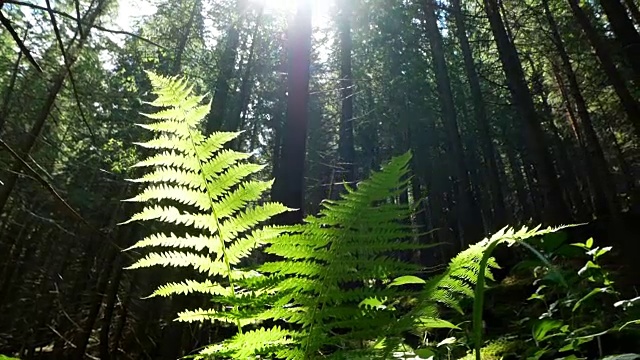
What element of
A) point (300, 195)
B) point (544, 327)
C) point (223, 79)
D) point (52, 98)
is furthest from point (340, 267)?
point (223, 79)

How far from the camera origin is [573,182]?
2289 centimetres

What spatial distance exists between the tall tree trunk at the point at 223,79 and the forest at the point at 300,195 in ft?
0.42

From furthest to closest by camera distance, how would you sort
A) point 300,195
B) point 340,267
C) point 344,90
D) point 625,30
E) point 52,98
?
point 344,90 → point 52,98 → point 625,30 → point 300,195 → point 340,267

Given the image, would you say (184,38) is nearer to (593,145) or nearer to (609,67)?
(609,67)

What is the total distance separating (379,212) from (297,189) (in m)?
4.56

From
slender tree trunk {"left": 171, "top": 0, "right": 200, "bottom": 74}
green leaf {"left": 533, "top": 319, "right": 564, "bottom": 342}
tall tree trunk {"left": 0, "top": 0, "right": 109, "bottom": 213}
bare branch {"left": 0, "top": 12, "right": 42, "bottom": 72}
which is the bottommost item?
green leaf {"left": 533, "top": 319, "right": 564, "bottom": 342}

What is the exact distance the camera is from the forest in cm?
96

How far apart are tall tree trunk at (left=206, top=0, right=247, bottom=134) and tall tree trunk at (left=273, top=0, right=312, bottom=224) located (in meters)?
3.95

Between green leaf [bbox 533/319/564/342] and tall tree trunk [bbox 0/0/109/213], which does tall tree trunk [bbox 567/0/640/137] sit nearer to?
green leaf [bbox 533/319/564/342]

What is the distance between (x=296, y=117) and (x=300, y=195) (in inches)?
42.1

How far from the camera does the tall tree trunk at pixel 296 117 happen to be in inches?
219

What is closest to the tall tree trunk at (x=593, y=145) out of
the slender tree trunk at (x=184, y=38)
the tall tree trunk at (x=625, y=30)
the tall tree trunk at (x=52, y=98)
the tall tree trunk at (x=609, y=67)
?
the tall tree trunk at (x=609, y=67)

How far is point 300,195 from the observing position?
5.55 meters

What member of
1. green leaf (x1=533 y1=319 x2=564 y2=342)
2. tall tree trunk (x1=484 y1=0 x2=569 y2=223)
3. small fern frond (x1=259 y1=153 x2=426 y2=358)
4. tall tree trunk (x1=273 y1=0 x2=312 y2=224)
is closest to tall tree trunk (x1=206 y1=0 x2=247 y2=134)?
tall tree trunk (x1=273 y1=0 x2=312 y2=224)
